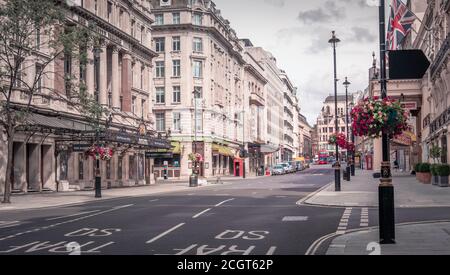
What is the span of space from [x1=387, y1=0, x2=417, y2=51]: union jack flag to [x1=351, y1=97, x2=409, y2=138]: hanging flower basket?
6.72 m

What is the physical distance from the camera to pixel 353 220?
19.2 metres

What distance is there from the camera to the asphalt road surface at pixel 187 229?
1338cm

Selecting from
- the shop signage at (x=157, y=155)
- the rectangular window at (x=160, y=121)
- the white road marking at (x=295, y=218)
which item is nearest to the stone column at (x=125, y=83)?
the shop signage at (x=157, y=155)

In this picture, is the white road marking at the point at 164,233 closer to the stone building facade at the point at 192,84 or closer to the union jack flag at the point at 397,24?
the union jack flag at the point at 397,24

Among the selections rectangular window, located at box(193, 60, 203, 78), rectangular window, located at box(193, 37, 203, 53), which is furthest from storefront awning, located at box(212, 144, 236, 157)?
rectangular window, located at box(193, 37, 203, 53)

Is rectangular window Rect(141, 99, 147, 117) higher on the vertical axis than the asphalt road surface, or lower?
higher

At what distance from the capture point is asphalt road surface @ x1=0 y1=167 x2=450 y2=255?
13.4 meters

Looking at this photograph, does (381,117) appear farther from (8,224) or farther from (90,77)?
(90,77)

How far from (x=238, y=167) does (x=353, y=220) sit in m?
67.5

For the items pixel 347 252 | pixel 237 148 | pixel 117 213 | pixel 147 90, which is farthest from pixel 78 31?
pixel 237 148

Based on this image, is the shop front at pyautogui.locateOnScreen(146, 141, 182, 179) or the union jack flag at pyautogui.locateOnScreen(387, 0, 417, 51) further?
the shop front at pyautogui.locateOnScreen(146, 141, 182, 179)

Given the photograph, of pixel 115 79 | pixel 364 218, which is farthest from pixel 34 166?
pixel 364 218

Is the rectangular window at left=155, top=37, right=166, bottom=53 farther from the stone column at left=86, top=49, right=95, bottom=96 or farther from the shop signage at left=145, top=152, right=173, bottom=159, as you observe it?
the stone column at left=86, top=49, right=95, bottom=96

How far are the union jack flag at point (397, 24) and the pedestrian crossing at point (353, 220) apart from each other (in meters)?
5.72
